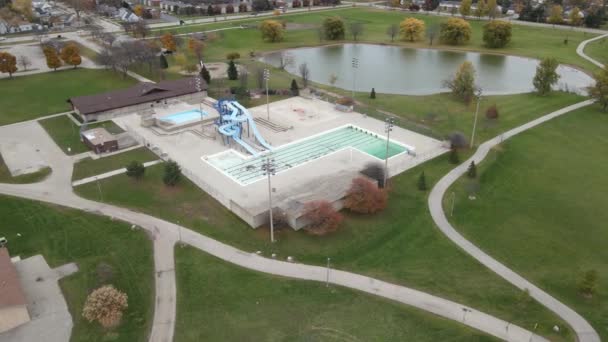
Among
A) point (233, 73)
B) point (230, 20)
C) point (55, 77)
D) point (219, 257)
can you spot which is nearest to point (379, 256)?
point (219, 257)

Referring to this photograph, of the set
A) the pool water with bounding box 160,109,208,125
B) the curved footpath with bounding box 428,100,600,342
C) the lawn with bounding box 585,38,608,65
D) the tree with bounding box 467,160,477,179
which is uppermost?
the lawn with bounding box 585,38,608,65

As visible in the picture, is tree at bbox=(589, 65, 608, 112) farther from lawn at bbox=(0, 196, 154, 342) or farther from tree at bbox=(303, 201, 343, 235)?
lawn at bbox=(0, 196, 154, 342)

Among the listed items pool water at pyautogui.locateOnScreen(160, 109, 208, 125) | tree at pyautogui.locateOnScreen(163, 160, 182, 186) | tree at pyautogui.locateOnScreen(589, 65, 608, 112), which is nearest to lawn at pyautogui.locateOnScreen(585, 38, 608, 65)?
tree at pyautogui.locateOnScreen(589, 65, 608, 112)

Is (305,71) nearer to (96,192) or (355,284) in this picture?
(96,192)

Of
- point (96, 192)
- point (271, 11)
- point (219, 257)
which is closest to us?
point (219, 257)

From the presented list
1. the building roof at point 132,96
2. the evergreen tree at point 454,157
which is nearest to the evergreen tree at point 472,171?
the evergreen tree at point 454,157

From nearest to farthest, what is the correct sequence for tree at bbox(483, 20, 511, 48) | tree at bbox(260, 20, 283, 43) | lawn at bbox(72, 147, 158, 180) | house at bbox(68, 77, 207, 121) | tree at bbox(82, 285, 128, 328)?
tree at bbox(82, 285, 128, 328) → lawn at bbox(72, 147, 158, 180) → house at bbox(68, 77, 207, 121) → tree at bbox(483, 20, 511, 48) → tree at bbox(260, 20, 283, 43)
